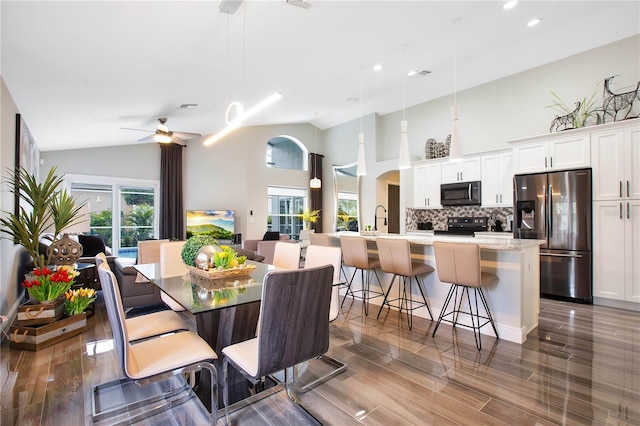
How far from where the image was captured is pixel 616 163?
4.04 metres

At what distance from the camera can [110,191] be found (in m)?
7.02

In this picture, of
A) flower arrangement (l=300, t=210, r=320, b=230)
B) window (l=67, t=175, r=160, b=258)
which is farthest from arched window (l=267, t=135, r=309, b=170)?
window (l=67, t=175, r=160, b=258)

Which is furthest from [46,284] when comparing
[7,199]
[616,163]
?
[616,163]

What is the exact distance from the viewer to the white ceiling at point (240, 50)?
2561mm

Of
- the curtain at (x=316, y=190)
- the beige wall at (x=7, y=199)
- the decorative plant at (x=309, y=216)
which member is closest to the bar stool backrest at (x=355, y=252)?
the beige wall at (x=7, y=199)

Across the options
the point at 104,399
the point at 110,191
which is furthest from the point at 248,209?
the point at 104,399

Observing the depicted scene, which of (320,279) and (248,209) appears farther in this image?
(248,209)

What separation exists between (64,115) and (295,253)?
4.06 meters

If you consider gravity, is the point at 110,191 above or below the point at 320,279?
above

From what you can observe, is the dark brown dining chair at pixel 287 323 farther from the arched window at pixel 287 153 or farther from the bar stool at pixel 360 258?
the arched window at pixel 287 153

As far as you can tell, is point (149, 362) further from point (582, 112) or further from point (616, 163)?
point (582, 112)

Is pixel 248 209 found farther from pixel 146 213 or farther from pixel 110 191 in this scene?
pixel 110 191

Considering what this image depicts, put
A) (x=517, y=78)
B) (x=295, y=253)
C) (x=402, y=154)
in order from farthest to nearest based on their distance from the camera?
(x=517, y=78) → (x=402, y=154) → (x=295, y=253)

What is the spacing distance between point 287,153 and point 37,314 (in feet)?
22.2
